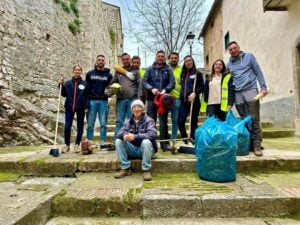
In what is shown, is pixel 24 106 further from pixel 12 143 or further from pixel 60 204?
pixel 60 204

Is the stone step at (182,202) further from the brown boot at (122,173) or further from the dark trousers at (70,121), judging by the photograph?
the dark trousers at (70,121)

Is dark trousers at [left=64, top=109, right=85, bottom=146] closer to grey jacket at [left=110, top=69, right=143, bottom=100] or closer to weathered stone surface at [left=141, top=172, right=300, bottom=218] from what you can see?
grey jacket at [left=110, top=69, right=143, bottom=100]

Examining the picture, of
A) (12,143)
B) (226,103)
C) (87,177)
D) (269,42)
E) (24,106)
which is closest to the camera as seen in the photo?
(87,177)

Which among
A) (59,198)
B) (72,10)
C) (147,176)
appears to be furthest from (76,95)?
(72,10)

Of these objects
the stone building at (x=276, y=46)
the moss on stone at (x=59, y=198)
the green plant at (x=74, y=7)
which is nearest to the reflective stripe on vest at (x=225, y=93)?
the moss on stone at (x=59, y=198)

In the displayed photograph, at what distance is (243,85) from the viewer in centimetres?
394

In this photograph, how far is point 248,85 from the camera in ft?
12.9

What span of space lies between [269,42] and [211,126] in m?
5.38

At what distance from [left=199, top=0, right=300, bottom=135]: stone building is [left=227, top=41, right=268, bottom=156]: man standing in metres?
2.49

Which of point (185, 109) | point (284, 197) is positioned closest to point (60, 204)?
point (284, 197)

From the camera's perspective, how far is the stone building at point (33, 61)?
5.52m

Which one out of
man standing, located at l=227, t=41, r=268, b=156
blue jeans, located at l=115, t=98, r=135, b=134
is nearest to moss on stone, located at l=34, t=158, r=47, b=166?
blue jeans, located at l=115, t=98, r=135, b=134

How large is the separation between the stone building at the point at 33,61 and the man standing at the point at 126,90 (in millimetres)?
2055

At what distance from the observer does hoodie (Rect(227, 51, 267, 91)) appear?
393 centimetres
